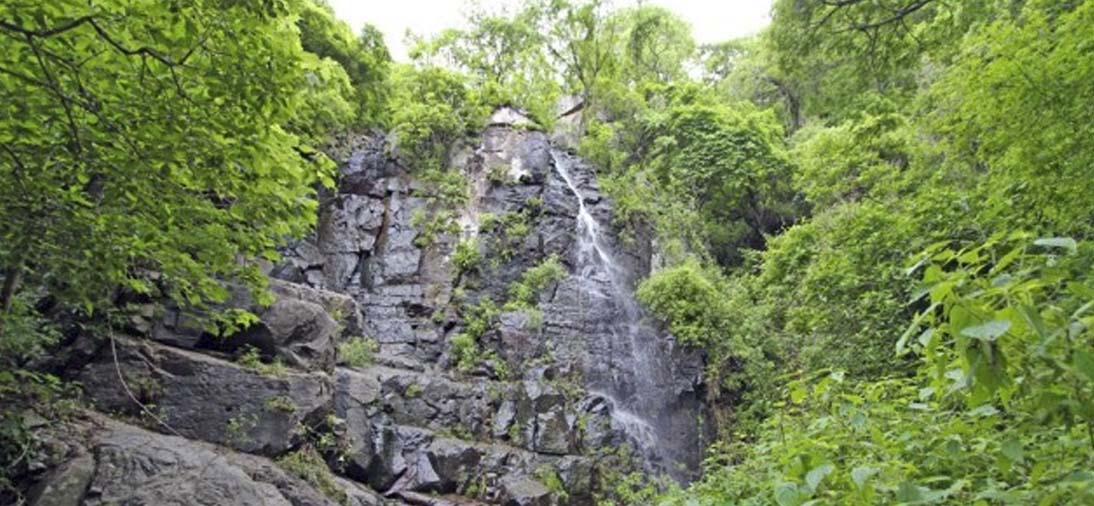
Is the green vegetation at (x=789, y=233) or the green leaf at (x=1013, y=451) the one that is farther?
the green vegetation at (x=789, y=233)

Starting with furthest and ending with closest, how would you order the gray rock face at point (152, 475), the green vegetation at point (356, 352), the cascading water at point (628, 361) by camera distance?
the cascading water at point (628, 361) → the green vegetation at point (356, 352) → the gray rock face at point (152, 475)

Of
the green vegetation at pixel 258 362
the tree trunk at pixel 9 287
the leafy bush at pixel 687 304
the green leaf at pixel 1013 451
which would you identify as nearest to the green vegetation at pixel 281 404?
the green vegetation at pixel 258 362

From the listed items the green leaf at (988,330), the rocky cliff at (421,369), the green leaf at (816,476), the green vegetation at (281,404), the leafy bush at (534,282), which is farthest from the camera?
the leafy bush at (534,282)

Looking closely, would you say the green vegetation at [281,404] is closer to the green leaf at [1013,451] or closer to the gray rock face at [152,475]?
the gray rock face at [152,475]

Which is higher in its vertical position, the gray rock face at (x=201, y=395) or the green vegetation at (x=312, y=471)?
the gray rock face at (x=201, y=395)

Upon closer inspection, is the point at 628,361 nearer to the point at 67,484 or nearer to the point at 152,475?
the point at 152,475

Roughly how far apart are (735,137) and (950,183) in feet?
33.2

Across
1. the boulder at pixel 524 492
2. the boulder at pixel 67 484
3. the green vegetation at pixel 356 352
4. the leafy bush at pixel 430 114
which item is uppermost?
the leafy bush at pixel 430 114

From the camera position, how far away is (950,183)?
9.27 metres

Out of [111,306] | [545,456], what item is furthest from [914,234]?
[111,306]

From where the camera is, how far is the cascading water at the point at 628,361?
1263 cm

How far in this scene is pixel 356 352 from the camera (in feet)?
37.7

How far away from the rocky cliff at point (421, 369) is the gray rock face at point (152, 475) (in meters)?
0.02

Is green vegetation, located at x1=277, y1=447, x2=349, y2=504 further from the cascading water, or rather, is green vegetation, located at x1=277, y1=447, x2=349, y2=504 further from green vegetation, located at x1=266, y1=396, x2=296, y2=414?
the cascading water
